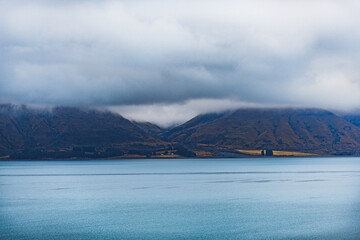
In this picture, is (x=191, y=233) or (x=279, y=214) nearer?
(x=191, y=233)

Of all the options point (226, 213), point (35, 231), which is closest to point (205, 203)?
point (226, 213)

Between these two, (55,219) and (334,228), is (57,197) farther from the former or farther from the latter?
(334,228)

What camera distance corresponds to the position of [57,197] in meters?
101

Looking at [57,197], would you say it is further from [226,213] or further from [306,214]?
[306,214]

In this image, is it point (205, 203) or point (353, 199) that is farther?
point (353, 199)

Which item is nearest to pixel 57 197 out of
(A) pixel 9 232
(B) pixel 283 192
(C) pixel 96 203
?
(C) pixel 96 203

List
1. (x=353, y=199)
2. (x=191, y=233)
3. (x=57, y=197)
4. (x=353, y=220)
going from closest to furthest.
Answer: (x=191, y=233) → (x=353, y=220) → (x=353, y=199) → (x=57, y=197)

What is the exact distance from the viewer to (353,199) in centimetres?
9306

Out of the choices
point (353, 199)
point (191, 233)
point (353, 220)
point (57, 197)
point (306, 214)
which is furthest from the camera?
point (57, 197)

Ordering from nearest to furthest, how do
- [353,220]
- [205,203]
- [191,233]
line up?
[191,233]
[353,220]
[205,203]

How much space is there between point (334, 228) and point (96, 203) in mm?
44387

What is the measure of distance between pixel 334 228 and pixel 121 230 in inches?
1036

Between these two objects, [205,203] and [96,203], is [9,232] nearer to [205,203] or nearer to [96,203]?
[96,203]

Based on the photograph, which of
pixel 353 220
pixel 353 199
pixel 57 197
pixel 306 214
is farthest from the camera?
pixel 57 197
